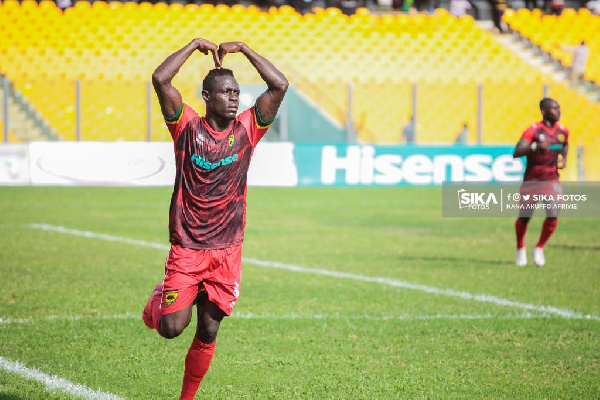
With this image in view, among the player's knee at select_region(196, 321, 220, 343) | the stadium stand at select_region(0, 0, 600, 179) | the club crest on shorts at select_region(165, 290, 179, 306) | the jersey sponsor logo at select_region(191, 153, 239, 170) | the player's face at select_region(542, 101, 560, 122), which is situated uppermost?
the jersey sponsor logo at select_region(191, 153, 239, 170)

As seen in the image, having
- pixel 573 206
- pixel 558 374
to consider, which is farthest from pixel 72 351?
pixel 573 206

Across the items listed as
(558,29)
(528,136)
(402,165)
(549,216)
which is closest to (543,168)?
(528,136)

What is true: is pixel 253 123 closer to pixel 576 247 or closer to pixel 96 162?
pixel 576 247

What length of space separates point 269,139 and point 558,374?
17.6 metres

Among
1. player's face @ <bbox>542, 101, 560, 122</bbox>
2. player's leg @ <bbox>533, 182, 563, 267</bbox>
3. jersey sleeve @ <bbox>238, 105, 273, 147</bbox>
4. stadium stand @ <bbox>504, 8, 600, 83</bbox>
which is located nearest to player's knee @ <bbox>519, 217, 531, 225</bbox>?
player's leg @ <bbox>533, 182, 563, 267</bbox>

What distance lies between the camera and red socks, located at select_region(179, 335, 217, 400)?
508 centimetres

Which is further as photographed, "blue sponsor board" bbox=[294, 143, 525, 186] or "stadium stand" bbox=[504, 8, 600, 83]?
"stadium stand" bbox=[504, 8, 600, 83]

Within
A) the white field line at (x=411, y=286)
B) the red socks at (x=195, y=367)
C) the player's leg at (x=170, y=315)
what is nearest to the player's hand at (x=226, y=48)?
the player's leg at (x=170, y=315)

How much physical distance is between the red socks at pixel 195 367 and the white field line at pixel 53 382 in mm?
513

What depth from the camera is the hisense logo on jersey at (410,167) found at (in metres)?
22.3

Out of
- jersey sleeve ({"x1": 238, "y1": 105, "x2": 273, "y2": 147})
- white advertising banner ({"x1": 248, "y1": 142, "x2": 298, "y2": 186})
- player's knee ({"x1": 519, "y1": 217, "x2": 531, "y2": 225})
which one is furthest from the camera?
white advertising banner ({"x1": 248, "y1": 142, "x2": 298, "y2": 186})

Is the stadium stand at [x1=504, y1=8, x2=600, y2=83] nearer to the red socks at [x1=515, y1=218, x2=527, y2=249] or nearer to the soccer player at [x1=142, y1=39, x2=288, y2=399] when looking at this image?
the red socks at [x1=515, y1=218, x2=527, y2=249]

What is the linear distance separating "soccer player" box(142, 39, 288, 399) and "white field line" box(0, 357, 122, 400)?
2.03 ft

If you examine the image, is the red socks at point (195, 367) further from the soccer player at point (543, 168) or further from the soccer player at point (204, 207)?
the soccer player at point (543, 168)
